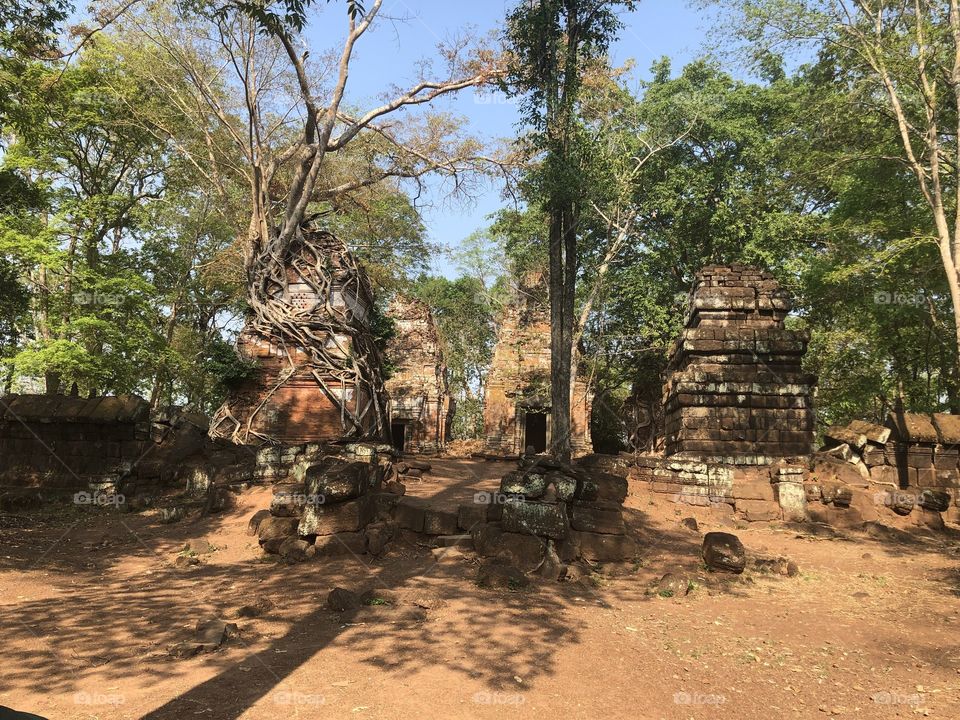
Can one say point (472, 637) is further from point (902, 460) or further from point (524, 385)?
point (524, 385)

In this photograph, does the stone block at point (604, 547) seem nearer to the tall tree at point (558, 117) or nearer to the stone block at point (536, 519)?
the stone block at point (536, 519)

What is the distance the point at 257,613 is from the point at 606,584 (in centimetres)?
381

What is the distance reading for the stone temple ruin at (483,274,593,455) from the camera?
22.1 m

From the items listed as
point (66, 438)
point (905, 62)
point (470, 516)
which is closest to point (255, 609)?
point (470, 516)

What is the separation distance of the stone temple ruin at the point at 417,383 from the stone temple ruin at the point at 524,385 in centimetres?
201

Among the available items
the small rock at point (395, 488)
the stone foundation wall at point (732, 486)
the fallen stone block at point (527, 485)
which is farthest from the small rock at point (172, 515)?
the stone foundation wall at point (732, 486)

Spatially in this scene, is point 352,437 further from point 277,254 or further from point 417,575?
point 417,575

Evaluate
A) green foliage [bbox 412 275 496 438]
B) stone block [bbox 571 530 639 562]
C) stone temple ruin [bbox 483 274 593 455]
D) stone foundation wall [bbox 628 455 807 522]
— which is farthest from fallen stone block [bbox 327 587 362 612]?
green foliage [bbox 412 275 496 438]

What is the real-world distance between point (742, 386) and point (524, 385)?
12.4 m

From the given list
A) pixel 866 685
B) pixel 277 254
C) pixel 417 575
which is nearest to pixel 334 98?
pixel 277 254

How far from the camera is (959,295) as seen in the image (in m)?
9.64

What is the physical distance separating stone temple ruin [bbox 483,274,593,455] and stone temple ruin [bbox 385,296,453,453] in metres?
2.01

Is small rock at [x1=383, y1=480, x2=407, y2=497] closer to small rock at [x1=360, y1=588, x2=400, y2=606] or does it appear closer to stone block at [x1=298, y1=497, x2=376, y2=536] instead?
stone block at [x1=298, y1=497, x2=376, y2=536]

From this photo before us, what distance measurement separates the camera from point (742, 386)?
10758mm
